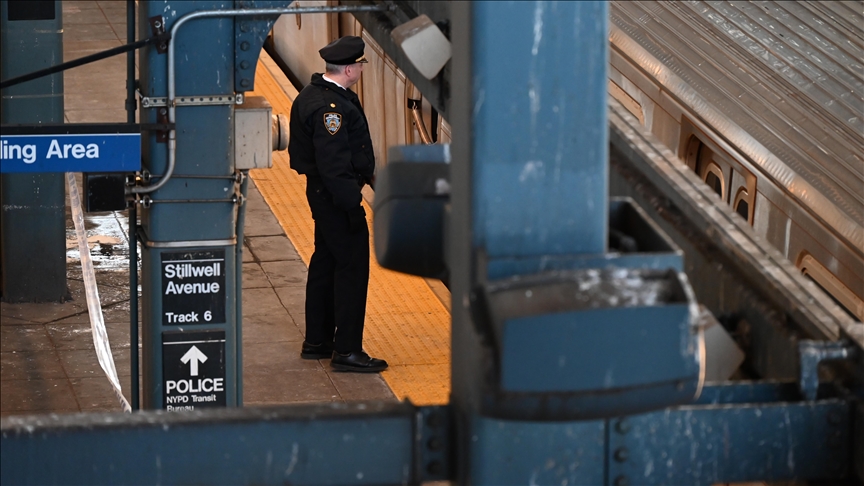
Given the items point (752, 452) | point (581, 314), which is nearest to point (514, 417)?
point (581, 314)

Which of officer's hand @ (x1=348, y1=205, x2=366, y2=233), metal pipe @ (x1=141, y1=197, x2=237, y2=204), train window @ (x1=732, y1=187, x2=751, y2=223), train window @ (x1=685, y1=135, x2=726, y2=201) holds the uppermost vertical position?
train window @ (x1=685, y1=135, x2=726, y2=201)

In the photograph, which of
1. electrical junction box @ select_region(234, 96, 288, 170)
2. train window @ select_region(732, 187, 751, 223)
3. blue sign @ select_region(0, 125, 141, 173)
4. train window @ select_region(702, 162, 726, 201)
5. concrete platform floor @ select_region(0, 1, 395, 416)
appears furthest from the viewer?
concrete platform floor @ select_region(0, 1, 395, 416)

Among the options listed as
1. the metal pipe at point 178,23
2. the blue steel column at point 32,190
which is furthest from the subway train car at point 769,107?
the blue steel column at point 32,190

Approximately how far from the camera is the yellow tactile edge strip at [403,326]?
22.1ft

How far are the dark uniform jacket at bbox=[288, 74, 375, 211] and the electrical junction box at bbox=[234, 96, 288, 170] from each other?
3.97 ft

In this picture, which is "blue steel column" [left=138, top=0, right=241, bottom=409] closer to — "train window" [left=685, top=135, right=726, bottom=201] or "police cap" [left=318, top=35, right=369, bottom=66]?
"police cap" [left=318, top=35, right=369, bottom=66]

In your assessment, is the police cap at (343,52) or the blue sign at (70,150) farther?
the police cap at (343,52)

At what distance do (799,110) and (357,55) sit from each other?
2.27 metres

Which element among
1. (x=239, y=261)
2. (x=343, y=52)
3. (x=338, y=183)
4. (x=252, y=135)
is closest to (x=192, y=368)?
(x=239, y=261)

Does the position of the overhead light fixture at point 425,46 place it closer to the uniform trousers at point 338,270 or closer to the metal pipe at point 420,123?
the uniform trousers at point 338,270

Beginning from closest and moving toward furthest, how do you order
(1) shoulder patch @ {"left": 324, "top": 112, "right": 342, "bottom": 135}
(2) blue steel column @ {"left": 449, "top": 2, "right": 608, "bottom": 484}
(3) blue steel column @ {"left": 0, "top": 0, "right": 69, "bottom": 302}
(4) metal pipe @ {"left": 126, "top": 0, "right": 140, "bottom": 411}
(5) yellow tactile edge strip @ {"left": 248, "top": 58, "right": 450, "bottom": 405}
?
(2) blue steel column @ {"left": 449, "top": 2, "right": 608, "bottom": 484} → (4) metal pipe @ {"left": 126, "top": 0, "right": 140, "bottom": 411} → (1) shoulder patch @ {"left": 324, "top": 112, "right": 342, "bottom": 135} → (5) yellow tactile edge strip @ {"left": 248, "top": 58, "right": 450, "bottom": 405} → (3) blue steel column @ {"left": 0, "top": 0, "right": 69, "bottom": 302}

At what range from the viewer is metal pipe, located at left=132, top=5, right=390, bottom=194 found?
4.63 metres

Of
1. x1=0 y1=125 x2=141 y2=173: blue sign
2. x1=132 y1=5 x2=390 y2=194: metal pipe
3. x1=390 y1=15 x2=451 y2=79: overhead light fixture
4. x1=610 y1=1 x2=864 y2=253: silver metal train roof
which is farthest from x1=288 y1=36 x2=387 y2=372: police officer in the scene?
x1=390 y1=15 x2=451 y2=79: overhead light fixture

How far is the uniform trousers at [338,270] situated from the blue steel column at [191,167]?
147 centimetres
